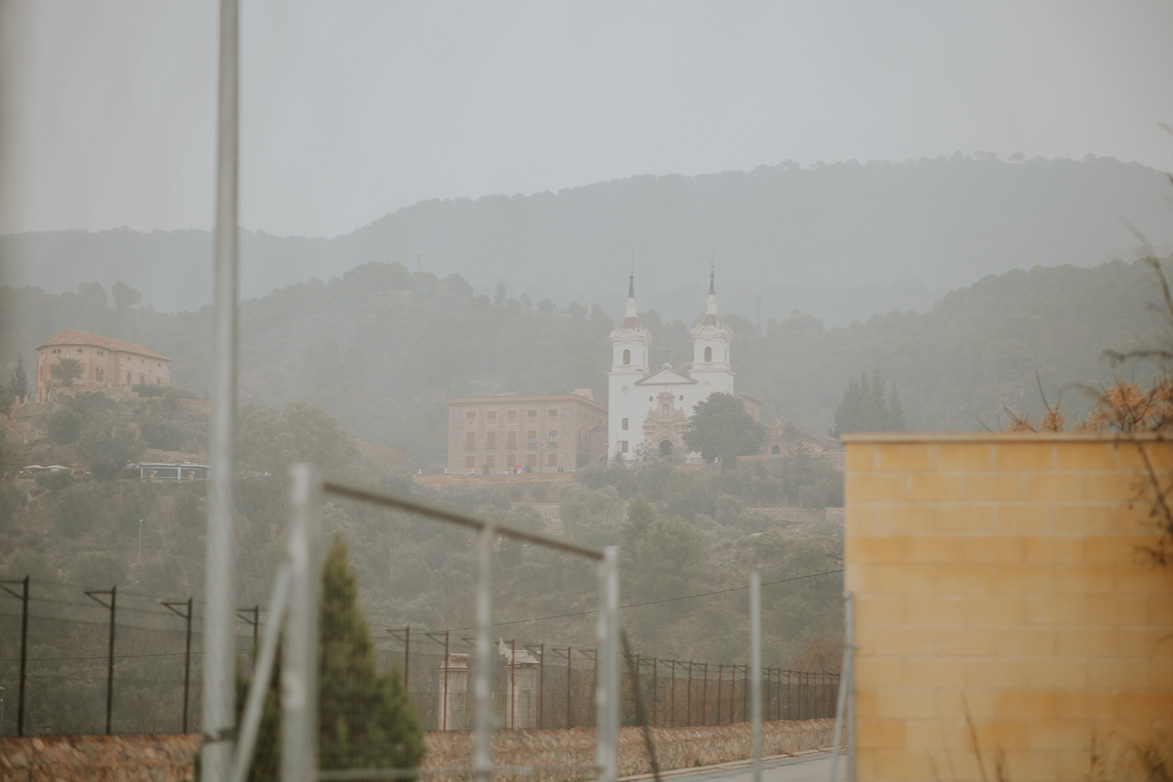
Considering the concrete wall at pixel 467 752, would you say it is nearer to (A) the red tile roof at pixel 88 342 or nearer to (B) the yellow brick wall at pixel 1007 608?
(B) the yellow brick wall at pixel 1007 608

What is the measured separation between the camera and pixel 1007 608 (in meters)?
10.4

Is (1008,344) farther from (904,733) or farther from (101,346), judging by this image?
(904,733)

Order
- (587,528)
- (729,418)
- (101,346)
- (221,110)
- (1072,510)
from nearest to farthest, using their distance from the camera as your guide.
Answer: (221,110), (1072,510), (587,528), (101,346), (729,418)

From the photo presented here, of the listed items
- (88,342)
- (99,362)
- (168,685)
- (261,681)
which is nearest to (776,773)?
(261,681)

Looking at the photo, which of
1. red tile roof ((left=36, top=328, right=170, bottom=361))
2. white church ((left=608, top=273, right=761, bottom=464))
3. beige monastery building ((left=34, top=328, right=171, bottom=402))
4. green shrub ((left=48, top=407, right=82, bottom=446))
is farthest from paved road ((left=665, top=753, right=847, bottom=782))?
red tile roof ((left=36, top=328, right=170, bottom=361))

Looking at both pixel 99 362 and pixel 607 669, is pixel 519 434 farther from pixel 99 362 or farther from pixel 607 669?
pixel 607 669

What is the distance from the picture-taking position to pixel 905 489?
1079 cm

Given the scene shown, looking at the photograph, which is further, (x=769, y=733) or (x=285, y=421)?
(x=285, y=421)

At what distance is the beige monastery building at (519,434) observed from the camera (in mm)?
173125

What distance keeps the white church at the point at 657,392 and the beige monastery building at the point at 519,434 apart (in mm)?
5235

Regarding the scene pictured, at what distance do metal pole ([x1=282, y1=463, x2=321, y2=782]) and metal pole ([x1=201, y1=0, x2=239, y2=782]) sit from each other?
211cm

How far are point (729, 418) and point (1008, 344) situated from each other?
54.9 metres

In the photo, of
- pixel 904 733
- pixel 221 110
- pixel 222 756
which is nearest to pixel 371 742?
pixel 222 756

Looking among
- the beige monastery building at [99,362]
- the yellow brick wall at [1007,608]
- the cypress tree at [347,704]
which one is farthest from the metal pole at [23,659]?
the beige monastery building at [99,362]
